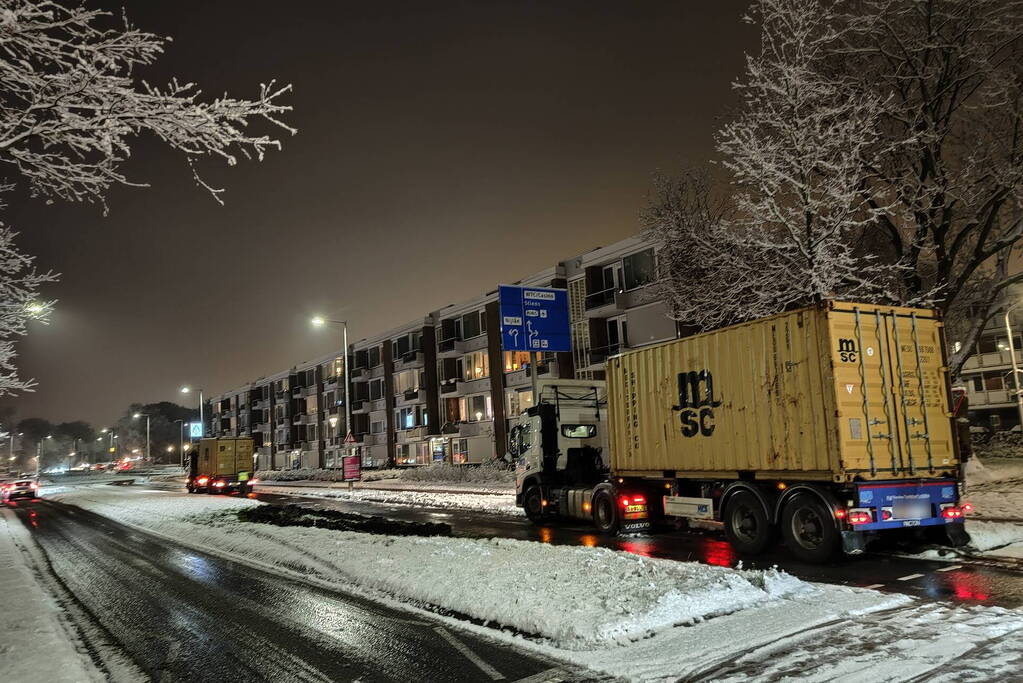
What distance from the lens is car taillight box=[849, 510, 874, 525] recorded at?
10070 mm

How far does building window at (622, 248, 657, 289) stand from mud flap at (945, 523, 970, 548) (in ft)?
78.1

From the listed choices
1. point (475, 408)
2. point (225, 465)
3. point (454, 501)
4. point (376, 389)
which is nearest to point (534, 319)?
point (454, 501)

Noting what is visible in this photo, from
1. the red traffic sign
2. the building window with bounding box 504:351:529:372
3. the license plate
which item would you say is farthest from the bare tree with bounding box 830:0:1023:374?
the red traffic sign

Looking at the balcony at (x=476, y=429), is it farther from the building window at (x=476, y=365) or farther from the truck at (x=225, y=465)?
the truck at (x=225, y=465)


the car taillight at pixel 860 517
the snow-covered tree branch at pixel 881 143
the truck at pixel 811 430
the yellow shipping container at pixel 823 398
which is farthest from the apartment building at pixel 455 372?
the car taillight at pixel 860 517

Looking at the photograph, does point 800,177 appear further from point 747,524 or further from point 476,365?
point 476,365

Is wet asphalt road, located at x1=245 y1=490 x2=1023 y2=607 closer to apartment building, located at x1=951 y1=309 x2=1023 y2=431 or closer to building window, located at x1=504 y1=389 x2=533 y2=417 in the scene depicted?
building window, located at x1=504 y1=389 x2=533 y2=417

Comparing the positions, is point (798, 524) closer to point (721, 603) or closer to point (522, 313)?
point (721, 603)

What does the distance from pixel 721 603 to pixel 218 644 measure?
17.8ft

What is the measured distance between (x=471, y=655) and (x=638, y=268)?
31260 millimetres

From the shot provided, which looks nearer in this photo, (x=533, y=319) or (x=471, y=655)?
(x=471, y=655)

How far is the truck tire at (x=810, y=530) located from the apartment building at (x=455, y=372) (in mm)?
20990

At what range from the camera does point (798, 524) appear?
35.9 feet

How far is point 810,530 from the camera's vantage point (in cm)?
1074
